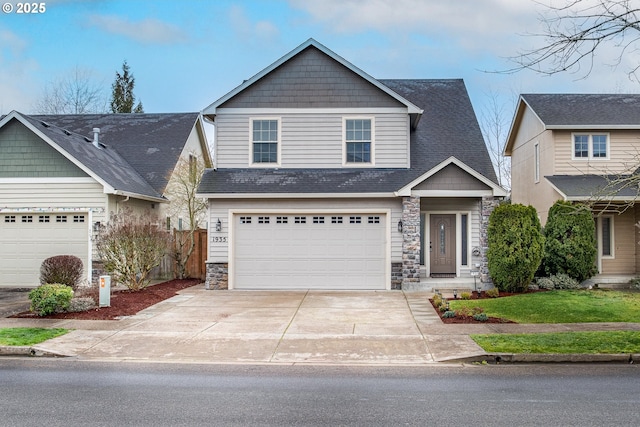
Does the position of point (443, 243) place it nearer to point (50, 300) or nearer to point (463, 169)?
point (463, 169)

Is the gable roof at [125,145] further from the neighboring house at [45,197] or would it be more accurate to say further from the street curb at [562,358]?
the street curb at [562,358]

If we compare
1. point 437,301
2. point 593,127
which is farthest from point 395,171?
point 593,127

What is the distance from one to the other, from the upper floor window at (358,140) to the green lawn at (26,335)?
33.6 feet

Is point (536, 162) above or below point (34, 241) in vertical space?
above

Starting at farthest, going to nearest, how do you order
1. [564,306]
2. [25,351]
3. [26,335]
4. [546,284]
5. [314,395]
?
[546,284] → [564,306] → [26,335] → [25,351] → [314,395]

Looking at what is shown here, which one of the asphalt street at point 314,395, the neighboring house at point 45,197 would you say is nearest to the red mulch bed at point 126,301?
the neighboring house at point 45,197

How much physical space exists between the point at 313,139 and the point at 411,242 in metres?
4.64

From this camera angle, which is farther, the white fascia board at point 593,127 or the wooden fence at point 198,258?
the wooden fence at point 198,258

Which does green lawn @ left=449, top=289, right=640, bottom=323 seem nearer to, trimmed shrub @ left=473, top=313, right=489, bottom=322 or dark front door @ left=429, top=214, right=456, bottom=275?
trimmed shrub @ left=473, top=313, right=489, bottom=322

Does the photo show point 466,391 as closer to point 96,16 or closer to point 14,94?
point 96,16

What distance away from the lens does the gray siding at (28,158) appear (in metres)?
16.6

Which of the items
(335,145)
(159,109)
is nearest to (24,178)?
(335,145)

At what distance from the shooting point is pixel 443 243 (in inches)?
683

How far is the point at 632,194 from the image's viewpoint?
16.9 m
